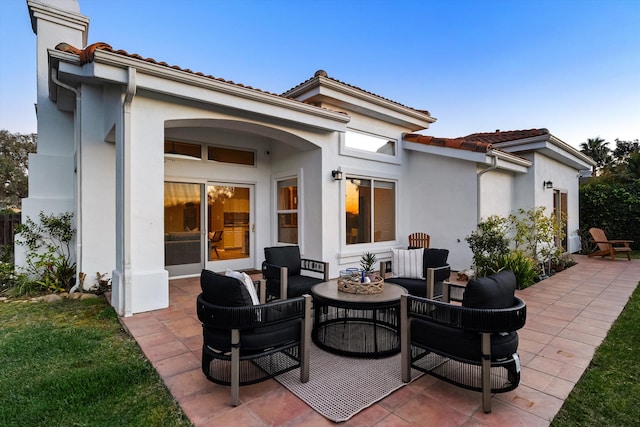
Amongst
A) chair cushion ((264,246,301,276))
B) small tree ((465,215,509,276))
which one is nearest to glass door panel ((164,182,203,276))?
chair cushion ((264,246,301,276))

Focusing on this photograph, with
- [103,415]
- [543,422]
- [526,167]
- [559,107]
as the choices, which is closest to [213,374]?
[103,415]

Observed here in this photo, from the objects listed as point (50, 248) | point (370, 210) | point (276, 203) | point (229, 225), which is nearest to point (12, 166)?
point (50, 248)

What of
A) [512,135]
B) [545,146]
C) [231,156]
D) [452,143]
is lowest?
[231,156]

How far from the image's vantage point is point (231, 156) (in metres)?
8.39

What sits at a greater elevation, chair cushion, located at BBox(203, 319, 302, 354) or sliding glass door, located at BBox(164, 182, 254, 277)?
sliding glass door, located at BBox(164, 182, 254, 277)

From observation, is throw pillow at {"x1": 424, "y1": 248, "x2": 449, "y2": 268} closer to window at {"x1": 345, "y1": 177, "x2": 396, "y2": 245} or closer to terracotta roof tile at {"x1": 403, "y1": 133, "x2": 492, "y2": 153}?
window at {"x1": 345, "y1": 177, "x2": 396, "y2": 245}

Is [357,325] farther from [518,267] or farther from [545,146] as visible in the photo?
[545,146]

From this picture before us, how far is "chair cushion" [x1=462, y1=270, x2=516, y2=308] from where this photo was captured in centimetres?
264

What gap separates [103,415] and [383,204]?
7.60 meters

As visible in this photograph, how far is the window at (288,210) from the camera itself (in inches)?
325

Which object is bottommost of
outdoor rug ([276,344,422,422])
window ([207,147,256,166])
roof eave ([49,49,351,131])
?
outdoor rug ([276,344,422,422])

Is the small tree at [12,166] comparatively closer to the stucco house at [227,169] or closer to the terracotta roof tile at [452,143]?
the stucco house at [227,169]

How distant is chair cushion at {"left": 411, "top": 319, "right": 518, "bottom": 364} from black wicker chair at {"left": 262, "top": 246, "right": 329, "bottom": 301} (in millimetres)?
1794

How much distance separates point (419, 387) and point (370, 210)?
5.87 m
